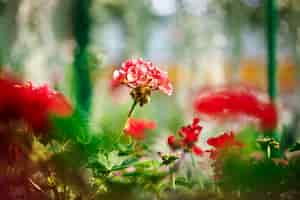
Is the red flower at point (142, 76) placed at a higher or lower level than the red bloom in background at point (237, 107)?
higher

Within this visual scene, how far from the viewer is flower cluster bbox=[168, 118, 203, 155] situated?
87 cm

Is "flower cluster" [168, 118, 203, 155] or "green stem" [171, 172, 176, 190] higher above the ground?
"flower cluster" [168, 118, 203, 155]

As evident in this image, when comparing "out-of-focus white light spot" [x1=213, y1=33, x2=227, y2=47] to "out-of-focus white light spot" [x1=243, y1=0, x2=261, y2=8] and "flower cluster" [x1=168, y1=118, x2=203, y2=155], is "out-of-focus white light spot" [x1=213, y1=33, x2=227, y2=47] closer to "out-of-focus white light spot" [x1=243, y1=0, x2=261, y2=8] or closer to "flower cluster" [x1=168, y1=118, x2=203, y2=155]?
"out-of-focus white light spot" [x1=243, y1=0, x2=261, y2=8]

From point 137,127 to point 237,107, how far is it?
131mm

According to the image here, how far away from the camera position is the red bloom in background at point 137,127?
32.8 inches

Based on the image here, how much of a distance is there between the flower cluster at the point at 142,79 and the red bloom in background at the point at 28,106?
10 centimetres

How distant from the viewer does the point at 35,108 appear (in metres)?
0.75

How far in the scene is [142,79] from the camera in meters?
0.83

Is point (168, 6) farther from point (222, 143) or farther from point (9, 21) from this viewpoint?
point (222, 143)

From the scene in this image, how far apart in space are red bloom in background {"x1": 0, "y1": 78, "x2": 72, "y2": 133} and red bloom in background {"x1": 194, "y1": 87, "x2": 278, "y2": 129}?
0.66 feet

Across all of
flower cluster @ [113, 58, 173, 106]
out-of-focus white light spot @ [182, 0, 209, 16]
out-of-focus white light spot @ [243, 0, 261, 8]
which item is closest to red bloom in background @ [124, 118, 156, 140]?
flower cluster @ [113, 58, 173, 106]

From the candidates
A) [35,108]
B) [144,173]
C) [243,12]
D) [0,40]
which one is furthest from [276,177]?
[243,12]

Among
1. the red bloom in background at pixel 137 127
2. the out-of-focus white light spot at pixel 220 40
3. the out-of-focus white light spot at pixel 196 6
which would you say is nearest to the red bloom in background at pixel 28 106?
the red bloom in background at pixel 137 127

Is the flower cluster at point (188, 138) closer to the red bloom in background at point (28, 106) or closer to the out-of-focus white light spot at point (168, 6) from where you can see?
the red bloom in background at point (28, 106)
